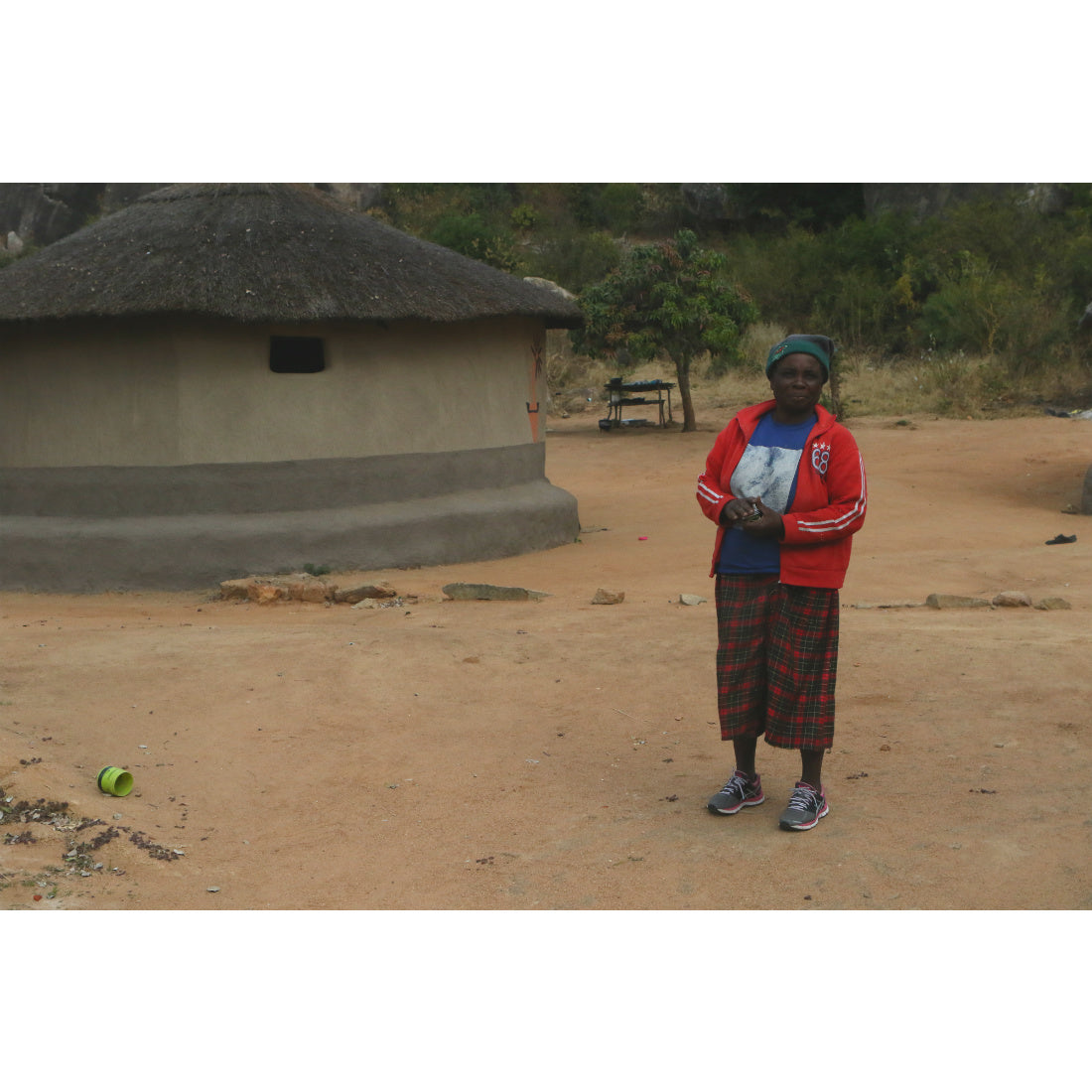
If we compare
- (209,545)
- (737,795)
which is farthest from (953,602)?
(209,545)

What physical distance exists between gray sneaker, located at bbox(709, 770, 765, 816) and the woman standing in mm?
187

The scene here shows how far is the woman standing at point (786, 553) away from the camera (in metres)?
3.79

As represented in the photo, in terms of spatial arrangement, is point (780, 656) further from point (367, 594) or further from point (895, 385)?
point (895, 385)

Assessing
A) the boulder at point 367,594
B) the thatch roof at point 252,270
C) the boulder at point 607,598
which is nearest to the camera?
the boulder at point 607,598

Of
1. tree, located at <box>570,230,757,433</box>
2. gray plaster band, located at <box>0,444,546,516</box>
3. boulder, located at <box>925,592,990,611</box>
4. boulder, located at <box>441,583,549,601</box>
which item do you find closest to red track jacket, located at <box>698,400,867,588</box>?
boulder, located at <box>925,592,990,611</box>

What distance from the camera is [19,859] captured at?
3809 millimetres

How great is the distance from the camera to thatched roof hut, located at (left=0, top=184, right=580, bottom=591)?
9.55 m

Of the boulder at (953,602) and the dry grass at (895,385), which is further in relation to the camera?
the dry grass at (895,385)

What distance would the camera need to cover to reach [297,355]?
11.3m

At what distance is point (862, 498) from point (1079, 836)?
1.27m

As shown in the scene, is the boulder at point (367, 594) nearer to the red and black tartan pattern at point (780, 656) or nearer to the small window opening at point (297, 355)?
the small window opening at point (297, 355)

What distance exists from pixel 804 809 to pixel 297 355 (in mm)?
8423

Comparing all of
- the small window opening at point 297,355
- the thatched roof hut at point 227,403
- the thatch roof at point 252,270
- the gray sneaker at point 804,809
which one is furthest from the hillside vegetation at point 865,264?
the gray sneaker at point 804,809

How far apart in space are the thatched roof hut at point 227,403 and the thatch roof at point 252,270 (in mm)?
22
